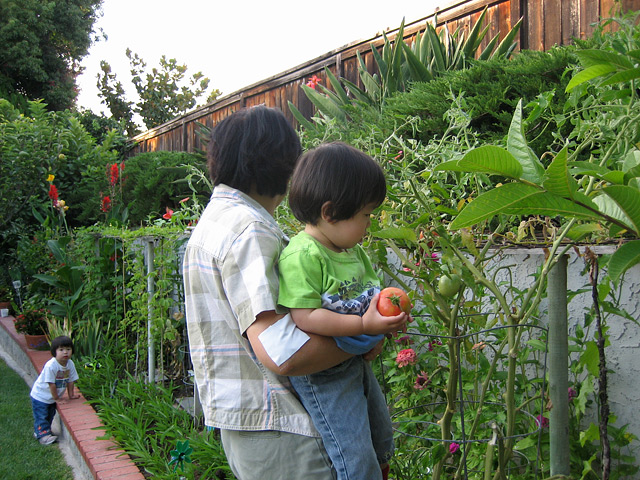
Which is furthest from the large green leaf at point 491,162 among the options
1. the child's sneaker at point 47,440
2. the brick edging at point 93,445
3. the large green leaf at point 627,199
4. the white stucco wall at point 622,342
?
the child's sneaker at point 47,440

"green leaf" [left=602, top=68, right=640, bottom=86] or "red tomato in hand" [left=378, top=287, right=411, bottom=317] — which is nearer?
"green leaf" [left=602, top=68, right=640, bottom=86]

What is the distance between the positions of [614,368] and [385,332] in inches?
43.6

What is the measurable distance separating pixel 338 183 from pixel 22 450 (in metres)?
3.76

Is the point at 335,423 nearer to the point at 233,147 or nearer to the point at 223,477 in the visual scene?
the point at 233,147

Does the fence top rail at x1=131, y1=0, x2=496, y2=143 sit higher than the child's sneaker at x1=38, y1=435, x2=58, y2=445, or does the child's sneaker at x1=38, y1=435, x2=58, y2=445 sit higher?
the fence top rail at x1=131, y1=0, x2=496, y2=143

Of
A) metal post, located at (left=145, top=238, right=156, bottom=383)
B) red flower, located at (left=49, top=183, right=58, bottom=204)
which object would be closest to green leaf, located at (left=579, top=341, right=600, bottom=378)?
metal post, located at (left=145, top=238, right=156, bottom=383)

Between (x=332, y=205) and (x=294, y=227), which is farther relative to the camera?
(x=294, y=227)

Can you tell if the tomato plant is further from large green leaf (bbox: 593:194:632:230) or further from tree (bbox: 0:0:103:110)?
tree (bbox: 0:0:103:110)

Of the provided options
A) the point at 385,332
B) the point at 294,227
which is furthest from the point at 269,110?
the point at 294,227

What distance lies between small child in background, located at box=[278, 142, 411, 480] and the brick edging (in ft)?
7.02

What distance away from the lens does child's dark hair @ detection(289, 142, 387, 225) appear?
4.40 ft

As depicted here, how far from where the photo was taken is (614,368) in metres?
1.91

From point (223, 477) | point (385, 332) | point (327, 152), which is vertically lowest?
point (223, 477)

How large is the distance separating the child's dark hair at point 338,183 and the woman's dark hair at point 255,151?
103mm
